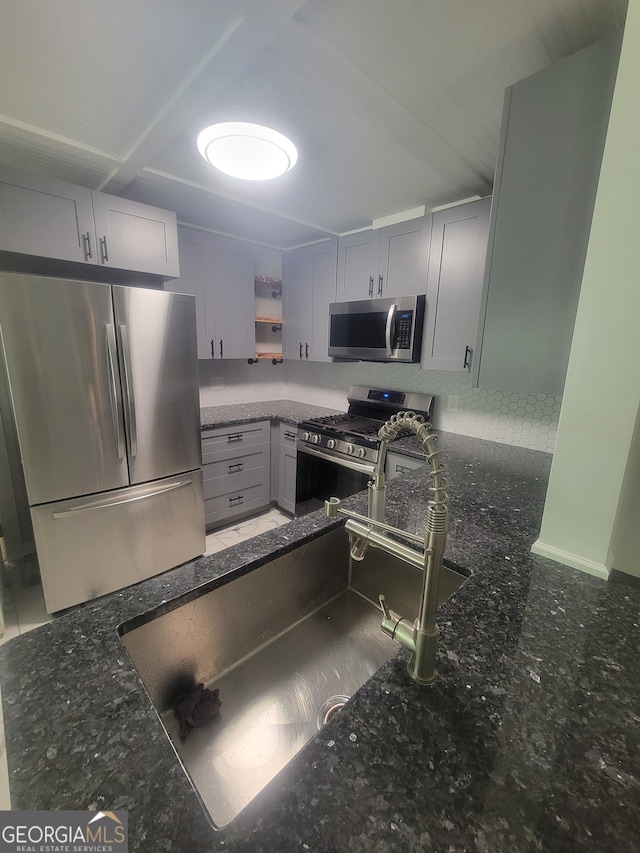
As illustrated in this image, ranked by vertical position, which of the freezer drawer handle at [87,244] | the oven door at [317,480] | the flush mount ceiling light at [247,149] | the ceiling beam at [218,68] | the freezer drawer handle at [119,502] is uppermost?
the ceiling beam at [218,68]

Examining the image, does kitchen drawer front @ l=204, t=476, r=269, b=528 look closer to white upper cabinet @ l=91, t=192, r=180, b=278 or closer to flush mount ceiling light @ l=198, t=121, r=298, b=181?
white upper cabinet @ l=91, t=192, r=180, b=278

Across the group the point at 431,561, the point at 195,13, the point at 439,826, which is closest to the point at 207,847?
the point at 439,826

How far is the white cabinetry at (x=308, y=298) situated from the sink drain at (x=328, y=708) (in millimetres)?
2445

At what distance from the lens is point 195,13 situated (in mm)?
1018

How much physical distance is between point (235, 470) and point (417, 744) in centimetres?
254

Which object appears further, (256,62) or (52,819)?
(256,62)

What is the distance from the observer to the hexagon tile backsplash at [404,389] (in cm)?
219

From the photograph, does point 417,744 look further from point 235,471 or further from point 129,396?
point 235,471

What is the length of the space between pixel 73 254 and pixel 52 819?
2.41m

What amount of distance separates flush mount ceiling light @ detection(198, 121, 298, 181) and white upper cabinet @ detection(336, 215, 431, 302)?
111 cm

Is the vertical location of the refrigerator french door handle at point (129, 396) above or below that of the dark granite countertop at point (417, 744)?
above

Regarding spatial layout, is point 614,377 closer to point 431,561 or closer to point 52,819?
point 431,561

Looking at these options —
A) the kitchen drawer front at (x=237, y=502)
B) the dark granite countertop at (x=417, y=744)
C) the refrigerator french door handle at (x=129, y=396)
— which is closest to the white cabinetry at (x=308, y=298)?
the kitchen drawer front at (x=237, y=502)

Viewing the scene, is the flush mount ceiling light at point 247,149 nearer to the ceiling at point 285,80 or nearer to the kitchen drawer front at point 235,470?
the ceiling at point 285,80
